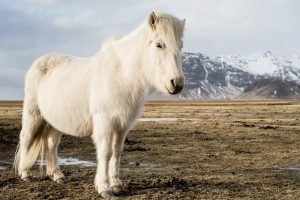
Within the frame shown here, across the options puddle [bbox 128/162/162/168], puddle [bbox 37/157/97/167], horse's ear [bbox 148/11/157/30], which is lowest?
puddle [bbox 37/157/97/167]

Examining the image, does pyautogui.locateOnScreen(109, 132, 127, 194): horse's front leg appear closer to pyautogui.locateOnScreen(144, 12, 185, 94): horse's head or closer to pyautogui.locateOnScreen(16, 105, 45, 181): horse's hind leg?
pyautogui.locateOnScreen(144, 12, 185, 94): horse's head

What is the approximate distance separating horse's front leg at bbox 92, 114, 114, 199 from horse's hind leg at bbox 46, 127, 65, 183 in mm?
1773

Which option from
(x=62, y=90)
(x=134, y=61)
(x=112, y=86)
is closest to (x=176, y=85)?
(x=134, y=61)

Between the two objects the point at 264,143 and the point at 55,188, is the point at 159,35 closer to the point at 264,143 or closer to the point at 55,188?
the point at 55,188

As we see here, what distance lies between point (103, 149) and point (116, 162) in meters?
0.57

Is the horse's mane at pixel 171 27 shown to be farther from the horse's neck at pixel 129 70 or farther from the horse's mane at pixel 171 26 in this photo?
the horse's neck at pixel 129 70

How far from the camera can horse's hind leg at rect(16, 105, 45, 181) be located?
8422 mm

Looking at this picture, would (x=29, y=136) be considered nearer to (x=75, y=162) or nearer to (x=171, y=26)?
(x=75, y=162)

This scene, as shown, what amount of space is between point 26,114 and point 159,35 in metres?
3.57

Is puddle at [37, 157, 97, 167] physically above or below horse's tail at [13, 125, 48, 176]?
below

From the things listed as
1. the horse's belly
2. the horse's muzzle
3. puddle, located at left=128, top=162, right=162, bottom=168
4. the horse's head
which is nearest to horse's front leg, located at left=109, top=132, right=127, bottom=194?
the horse's belly

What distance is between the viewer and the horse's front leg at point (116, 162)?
7035 mm

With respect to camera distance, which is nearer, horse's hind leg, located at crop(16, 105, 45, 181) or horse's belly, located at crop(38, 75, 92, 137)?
horse's belly, located at crop(38, 75, 92, 137)

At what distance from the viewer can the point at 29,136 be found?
332 inches
